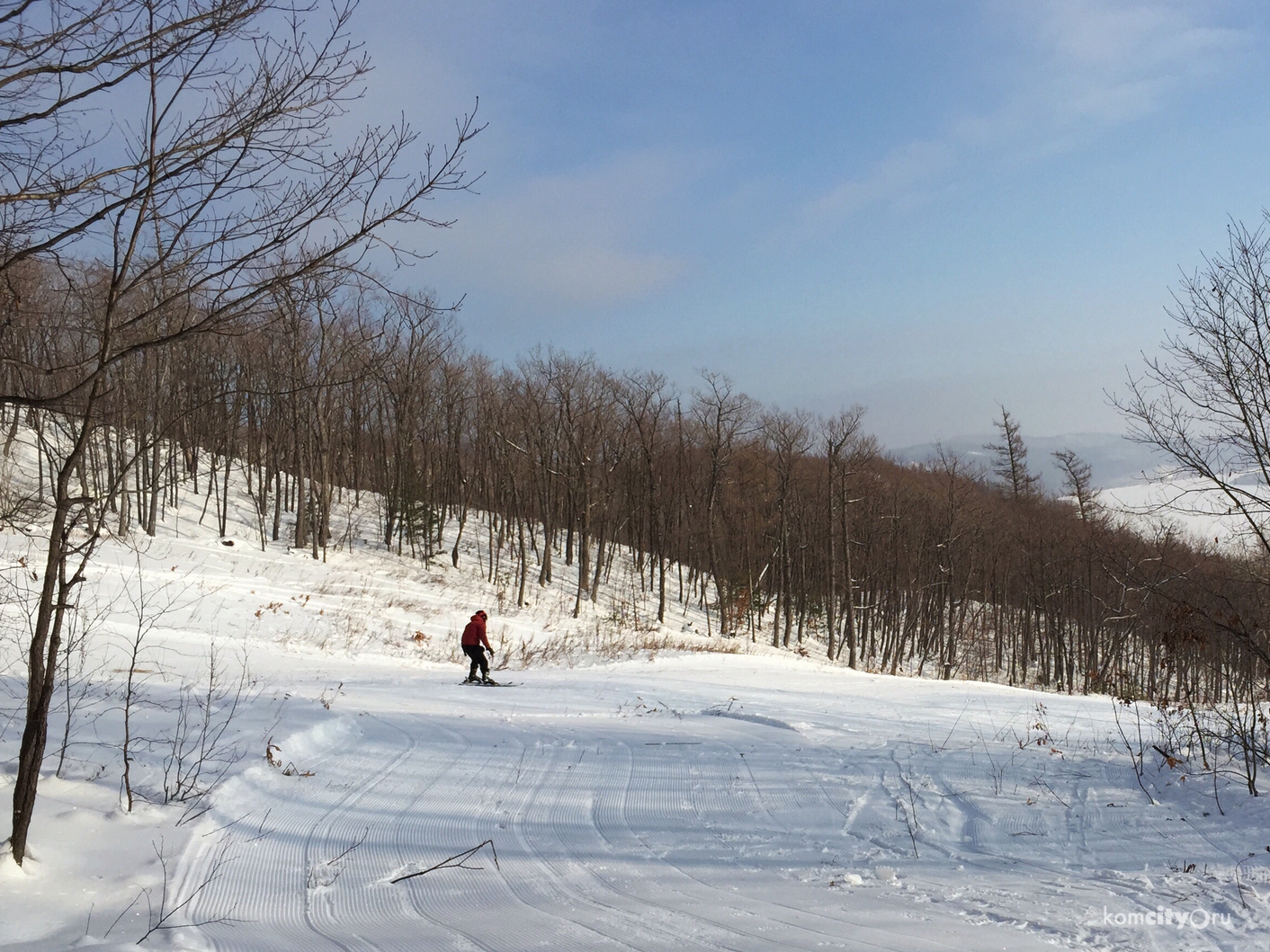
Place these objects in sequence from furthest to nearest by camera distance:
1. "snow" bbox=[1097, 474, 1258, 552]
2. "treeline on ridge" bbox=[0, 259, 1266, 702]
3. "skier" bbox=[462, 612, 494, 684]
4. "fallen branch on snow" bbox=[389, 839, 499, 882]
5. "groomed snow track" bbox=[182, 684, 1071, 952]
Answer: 1. "treeline on ridge" bbox=[0, 259, 1266, 702]
2. "skier" bbox=[462, 612, 494, 684]
3. "snow" bbox=[1097, 474, 1258, 552]
4. "fallen branch on snow" bbox=[389, 839, 499, 882]
5. "groomed snow track" bbox=[182, 684, 1071, 952]

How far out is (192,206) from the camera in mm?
4641

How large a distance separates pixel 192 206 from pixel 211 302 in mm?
576

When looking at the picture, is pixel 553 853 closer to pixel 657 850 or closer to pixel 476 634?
pixel 657 850

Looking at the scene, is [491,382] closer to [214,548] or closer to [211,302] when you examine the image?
[214,548]

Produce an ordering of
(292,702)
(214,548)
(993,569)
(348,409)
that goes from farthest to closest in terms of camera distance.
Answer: (993,569), (348,409), (214,548), (292,702)

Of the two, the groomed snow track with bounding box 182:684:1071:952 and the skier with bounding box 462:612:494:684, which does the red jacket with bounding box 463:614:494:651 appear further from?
the groomed snow track with bounding box 182:684:1071:952

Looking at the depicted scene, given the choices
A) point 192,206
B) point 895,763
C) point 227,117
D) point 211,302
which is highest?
point 227,117

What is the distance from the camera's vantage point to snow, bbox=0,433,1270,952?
4.14 metres

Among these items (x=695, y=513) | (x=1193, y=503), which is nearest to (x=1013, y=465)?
(x=695, y=513)

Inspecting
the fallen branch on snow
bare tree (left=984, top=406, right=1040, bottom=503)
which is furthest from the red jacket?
bare tree (left=984, top=406, right=1040, bottom=503)

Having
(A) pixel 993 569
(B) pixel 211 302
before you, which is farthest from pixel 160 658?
(A) pixel 993 569

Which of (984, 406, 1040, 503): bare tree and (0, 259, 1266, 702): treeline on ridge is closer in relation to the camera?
(0, 259, 1266, 702): treeline on ridge

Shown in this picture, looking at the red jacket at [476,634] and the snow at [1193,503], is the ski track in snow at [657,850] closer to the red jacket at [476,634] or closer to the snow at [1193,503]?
the red jacket at [476,634]

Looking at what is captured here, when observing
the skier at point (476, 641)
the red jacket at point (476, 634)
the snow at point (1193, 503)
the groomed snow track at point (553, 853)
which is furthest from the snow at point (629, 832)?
the snow at point (1193, 503)
